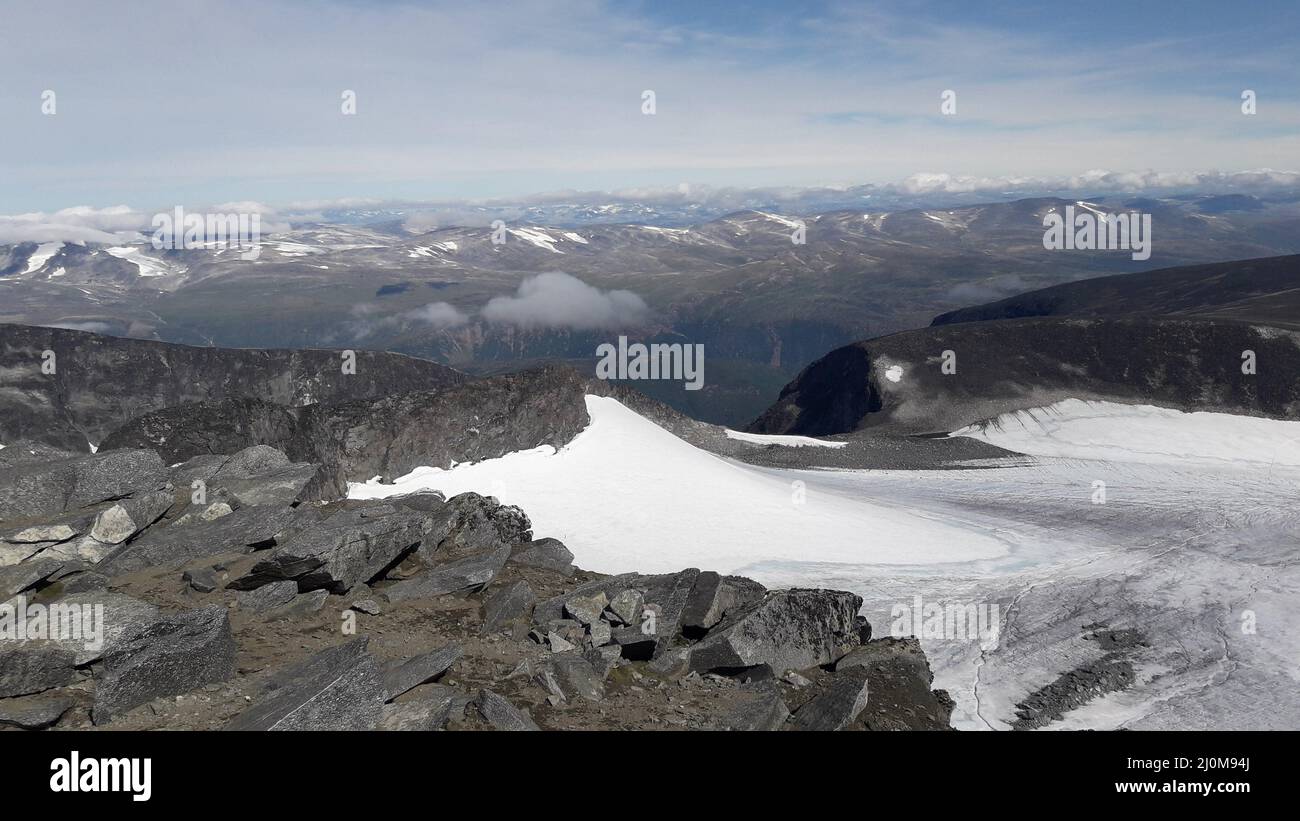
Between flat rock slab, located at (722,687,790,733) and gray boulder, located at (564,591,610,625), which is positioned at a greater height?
gray boulder, located at (564,591,610,625)

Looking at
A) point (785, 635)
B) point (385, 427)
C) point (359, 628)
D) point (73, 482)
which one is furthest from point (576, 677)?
point (385, 427)

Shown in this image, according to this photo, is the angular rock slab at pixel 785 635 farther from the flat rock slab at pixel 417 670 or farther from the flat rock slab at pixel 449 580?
the flat rock slab at pixel 449 580

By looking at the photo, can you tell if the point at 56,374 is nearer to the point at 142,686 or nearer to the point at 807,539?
the point at 807,539

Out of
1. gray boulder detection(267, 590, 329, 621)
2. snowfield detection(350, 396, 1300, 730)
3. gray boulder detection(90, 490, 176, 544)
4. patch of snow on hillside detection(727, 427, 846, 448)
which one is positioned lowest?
snowfield detection(350, 396, 1300, 730)

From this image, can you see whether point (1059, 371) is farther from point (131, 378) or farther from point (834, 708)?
point (131, 378)

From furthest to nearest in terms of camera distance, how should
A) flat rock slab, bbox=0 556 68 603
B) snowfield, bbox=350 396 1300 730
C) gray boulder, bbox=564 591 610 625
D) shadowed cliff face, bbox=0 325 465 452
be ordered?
1. shadowed cliff face, bbox=0 325 465 452
2. snowfield, bbox=350 396 1300 730
3. gray boulder, bbox=564 591 610 625
4. flat rock slab, bbox=0 556 68 603

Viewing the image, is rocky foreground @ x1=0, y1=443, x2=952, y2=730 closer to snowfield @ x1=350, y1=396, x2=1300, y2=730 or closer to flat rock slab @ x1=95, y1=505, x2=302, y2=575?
flat rock slab @ x1=95, y1=505, x2=302, y2=575

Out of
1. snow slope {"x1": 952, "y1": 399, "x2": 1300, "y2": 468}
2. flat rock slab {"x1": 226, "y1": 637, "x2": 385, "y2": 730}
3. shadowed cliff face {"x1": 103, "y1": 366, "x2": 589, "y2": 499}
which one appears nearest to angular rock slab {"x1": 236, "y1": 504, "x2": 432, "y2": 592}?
flat rock slab {"x1": 226, "y1": 637, "x2": 385, "y2": 730}
